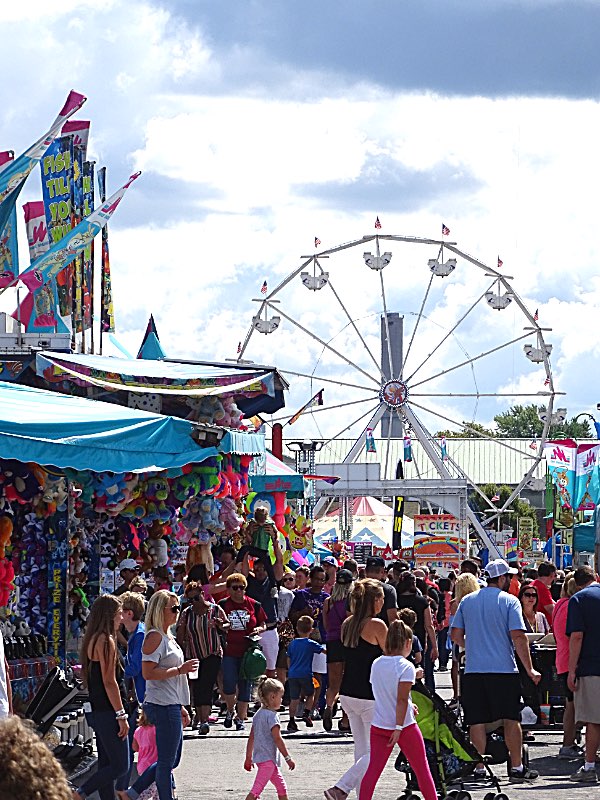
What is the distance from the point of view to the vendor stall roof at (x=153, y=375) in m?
14.3

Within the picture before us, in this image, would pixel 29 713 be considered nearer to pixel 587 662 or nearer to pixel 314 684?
pixel 587 662

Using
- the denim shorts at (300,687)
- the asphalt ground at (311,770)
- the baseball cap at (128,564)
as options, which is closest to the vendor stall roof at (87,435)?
the asphalt ground at (311,770)

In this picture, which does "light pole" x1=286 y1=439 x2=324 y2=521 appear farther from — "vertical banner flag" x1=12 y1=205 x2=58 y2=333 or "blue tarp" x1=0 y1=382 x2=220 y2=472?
"blue tarp" x1=0 y1=382 x2=220 y2=472

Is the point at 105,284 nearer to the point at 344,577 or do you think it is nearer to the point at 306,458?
the point at 306,458

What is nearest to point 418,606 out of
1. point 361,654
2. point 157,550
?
point 157,550

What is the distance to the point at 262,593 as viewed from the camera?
14953mm

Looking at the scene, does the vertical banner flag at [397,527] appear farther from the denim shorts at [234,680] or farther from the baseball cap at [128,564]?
the denim shorts at [234,680]

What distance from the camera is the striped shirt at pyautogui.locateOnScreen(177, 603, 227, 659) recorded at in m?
13.1

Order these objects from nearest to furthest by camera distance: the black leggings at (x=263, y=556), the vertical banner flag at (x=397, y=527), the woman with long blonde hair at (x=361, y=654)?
the woman with long blonde hair at (x=361, y=654) < the black leggings at (x=263, y=556) < the vertical banner flag at (x=397, y=527)

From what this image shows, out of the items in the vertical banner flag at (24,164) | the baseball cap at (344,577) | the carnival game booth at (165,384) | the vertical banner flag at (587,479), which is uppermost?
the vertical banner flag at (24,164)

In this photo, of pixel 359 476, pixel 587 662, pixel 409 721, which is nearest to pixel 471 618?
pixel 587 662

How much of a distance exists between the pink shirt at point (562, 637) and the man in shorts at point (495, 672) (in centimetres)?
128

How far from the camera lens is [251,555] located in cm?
1614

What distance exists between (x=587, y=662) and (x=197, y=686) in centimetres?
417
